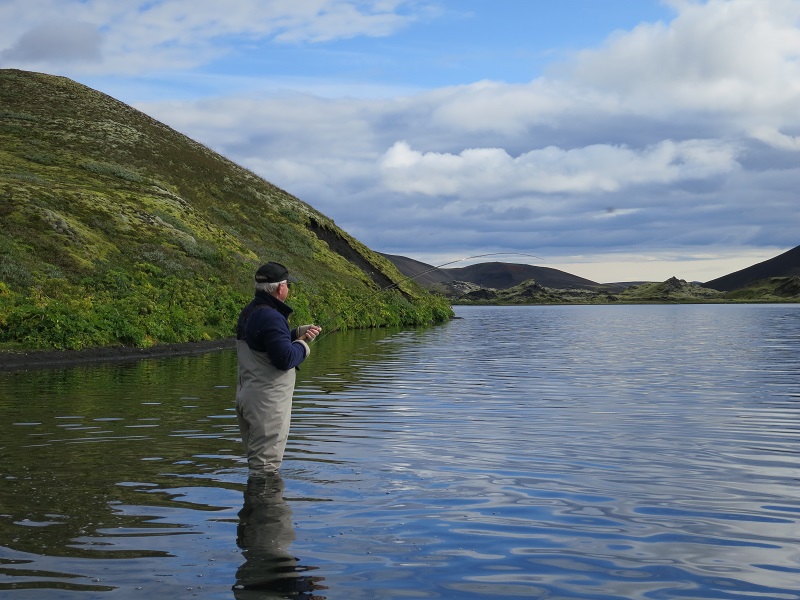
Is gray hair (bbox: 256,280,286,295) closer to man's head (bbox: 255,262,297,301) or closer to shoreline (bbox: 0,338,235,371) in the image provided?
man's head (bbox: 255,262,297,301)

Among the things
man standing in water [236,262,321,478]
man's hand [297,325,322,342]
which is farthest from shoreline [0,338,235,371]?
man's hand [297,325,322,342]

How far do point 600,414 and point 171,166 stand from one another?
76197 mm

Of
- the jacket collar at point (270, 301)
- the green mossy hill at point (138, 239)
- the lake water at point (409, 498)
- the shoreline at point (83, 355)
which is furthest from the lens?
the green mossy hill at point (138, 239)

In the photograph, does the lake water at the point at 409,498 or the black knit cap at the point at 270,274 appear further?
the black knit cap at the point at 270,274

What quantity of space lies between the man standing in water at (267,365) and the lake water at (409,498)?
63 centimetres

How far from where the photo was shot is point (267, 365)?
1034cm

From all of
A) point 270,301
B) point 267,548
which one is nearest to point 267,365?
point 270,301

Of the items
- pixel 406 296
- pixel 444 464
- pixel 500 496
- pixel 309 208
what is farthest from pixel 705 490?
pixel 309 208

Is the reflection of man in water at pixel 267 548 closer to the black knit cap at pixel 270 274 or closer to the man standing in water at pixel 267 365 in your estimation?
the man standing in water at pixel 267 365

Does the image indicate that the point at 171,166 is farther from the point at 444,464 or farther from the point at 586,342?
the point at 444,464

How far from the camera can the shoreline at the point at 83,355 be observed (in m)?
30.0

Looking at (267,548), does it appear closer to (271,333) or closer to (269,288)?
(271,333)

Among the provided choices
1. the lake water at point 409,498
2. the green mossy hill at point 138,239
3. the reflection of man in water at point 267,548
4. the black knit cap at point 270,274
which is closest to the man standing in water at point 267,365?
the black knit cap at point 270,274

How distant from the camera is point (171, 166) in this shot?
292ft
